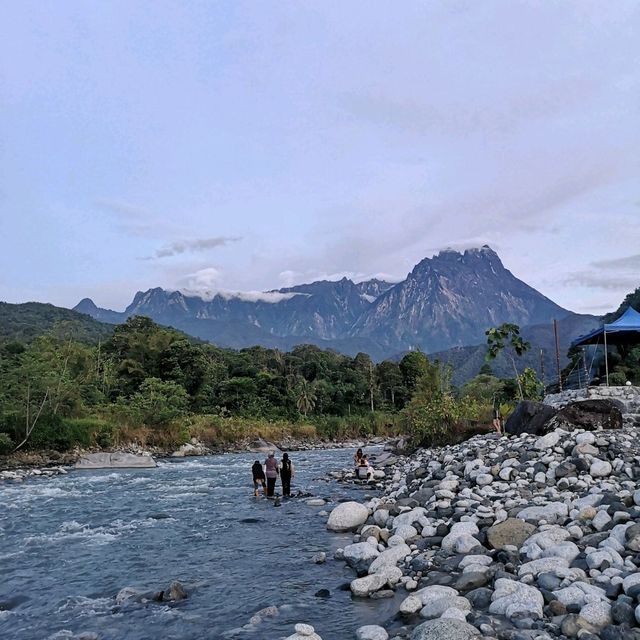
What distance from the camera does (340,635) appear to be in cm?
722

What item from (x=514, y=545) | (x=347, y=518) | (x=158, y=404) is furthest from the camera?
(x=158, y=404)

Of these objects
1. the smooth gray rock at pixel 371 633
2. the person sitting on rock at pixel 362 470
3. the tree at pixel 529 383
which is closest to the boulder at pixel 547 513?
the smooth gray rock at pixel 371 633

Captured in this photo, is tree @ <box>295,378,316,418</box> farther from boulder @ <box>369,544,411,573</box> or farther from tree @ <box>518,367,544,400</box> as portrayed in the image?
boulder @ <box>369,544,411,573</box>

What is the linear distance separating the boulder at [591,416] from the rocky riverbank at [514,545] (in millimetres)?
969

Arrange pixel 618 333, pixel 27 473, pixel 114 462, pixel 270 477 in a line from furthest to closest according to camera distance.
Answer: pixel 114 462
pixel 618 333
pixel 27 473
pixel 270 477

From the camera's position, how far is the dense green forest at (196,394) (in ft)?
108

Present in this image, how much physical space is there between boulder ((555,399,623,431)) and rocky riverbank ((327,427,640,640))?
969 mm

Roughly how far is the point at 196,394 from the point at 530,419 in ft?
149

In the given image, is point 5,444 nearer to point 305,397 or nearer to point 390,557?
point 390,557

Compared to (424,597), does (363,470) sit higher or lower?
lower

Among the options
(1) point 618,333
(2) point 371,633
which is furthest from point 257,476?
(1) point 618,333

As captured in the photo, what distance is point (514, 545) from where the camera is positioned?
947cm

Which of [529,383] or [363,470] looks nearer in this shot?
[363,470]

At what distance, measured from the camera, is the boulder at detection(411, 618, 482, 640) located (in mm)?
6230
